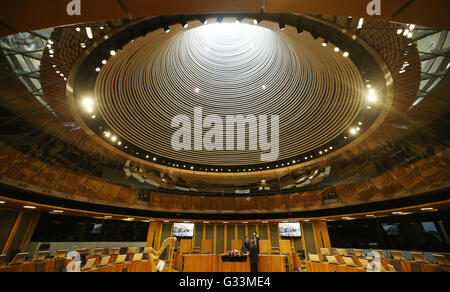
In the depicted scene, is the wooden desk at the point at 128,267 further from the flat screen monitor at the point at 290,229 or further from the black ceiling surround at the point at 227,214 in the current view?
the flat screen monitor at the point at 290,229

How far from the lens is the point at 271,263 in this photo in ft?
30.9

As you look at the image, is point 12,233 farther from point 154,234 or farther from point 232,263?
point 232,263

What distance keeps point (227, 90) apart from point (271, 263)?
30.2ft

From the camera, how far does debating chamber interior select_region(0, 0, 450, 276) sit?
573 centimetres

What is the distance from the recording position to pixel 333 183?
1295 centimetres

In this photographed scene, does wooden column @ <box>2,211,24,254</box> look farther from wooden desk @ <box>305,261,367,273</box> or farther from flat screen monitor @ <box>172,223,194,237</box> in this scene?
wooden desk @ <box>305,261,367,273</box>

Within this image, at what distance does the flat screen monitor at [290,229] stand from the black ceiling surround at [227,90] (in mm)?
5692

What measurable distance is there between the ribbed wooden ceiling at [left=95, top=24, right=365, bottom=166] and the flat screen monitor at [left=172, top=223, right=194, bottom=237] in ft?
22.3

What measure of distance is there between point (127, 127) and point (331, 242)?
15.6m

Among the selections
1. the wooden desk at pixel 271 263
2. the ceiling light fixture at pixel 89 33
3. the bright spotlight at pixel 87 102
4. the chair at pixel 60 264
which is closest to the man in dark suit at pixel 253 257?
the wooden desk at pixel 271 263

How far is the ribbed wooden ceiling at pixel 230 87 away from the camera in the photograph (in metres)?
8.67
